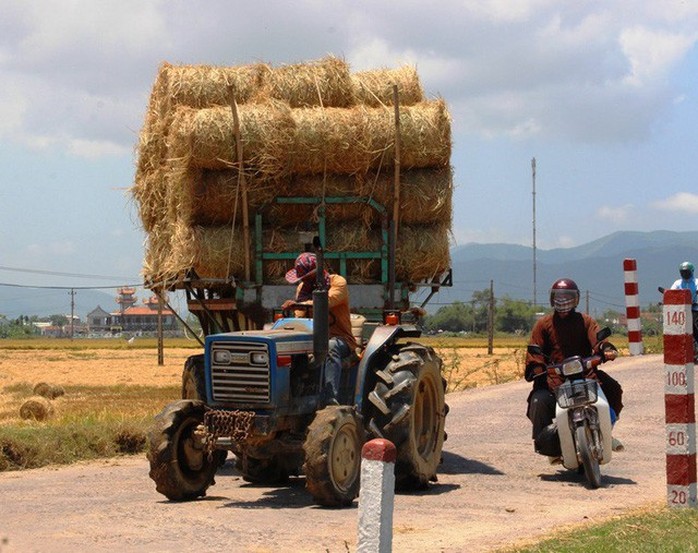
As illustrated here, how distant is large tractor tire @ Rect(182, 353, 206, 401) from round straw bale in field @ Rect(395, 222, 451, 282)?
3619 millimetres

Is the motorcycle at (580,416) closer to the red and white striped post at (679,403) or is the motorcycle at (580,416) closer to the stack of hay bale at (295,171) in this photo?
the red and white striped post at (679,403)

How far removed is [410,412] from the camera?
1090 centimetres

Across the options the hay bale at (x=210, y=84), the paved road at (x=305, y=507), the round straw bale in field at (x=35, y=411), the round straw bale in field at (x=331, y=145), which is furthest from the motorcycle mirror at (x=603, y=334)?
the round straw bale in field at (x=35, y=411)

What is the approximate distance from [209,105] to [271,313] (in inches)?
101

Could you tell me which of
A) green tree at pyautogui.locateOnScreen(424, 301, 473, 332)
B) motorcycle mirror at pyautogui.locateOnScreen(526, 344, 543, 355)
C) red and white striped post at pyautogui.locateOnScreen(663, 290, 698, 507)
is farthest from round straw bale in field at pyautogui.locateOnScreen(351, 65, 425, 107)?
green tree at pyautogui.locateOnScreen(424, 301, 473, 332)

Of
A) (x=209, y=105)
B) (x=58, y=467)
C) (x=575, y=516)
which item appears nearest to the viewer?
(x=575, y=516)

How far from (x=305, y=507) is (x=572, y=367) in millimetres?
2871

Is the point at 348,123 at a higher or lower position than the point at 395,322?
higher

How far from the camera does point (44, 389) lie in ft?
87.8

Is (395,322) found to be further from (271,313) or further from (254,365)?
(271,313)

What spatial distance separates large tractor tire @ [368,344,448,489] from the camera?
10.8 metres

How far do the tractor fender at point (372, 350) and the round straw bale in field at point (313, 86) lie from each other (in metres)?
4.37

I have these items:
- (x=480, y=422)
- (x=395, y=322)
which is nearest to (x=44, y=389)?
(x=480, y=422)

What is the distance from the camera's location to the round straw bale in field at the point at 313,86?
595 inches
